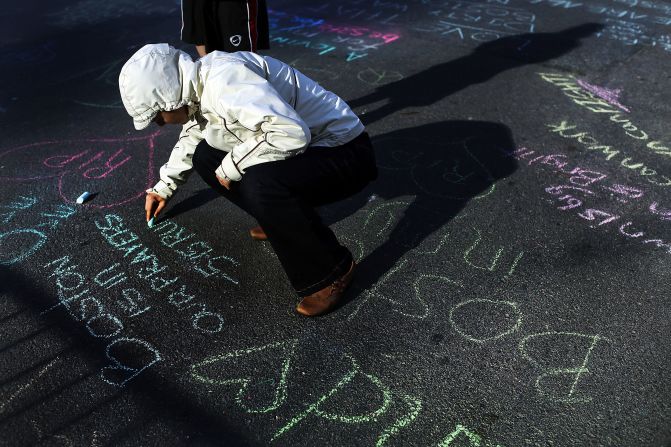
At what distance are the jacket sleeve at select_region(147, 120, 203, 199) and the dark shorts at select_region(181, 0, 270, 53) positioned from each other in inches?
53.8

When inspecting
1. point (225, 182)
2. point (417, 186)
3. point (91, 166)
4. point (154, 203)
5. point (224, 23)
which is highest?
point (224, 23)

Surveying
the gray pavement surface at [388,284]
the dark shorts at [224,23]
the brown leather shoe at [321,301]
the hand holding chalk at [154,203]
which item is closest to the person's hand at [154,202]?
the hand holding chalk at [154,203]

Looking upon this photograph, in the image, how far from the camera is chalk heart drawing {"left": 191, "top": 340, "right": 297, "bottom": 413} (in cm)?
280

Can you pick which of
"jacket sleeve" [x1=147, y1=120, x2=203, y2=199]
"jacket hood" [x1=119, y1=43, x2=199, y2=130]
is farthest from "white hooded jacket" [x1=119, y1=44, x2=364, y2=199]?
"jacket sleeve" [x1=147, y1=120, x2=203, y2=199]

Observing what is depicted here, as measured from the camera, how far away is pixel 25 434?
2676 millimetres

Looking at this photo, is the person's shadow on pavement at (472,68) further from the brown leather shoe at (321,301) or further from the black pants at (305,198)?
the brown leather shoe at (321,301)

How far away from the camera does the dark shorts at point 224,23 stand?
15.3 feet

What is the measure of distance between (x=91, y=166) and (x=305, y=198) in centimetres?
238

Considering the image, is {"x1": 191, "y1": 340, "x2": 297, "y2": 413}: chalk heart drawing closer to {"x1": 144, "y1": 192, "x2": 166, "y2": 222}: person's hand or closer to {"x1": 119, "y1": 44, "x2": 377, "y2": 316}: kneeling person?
{"x1": 119, "y1": 44, "x2": 377, "y2": 316}: kneeling person

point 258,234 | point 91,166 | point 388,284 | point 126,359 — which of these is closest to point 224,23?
point 91,166

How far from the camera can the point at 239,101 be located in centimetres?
287

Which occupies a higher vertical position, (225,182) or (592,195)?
(225,182)

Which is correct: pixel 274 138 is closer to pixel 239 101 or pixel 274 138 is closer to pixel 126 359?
pixel 239 101

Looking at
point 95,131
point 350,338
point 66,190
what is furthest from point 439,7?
point 350,338
